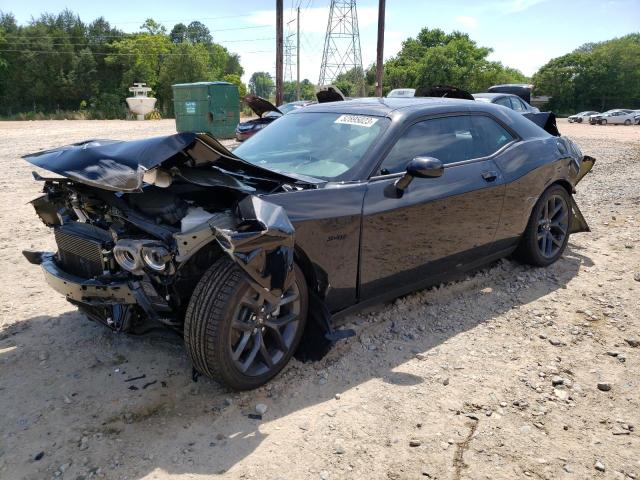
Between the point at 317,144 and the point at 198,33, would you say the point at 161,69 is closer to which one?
the point at 198,33

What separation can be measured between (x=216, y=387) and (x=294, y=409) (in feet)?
1.64

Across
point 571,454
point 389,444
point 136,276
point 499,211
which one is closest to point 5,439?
point 136,276

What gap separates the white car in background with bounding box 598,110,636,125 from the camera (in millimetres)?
42753

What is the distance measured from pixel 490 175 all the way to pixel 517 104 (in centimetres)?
1061

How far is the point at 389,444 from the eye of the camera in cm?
252

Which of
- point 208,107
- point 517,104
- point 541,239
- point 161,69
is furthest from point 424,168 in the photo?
point 161,69

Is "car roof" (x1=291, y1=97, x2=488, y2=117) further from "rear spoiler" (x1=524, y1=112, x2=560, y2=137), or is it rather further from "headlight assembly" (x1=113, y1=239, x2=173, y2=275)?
"rear spoiler" (x1=524, y1=112, x2=560, y2=137)

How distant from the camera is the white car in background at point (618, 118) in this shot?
140 ft

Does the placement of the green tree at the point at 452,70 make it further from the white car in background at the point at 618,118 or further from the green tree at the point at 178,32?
the green tree at the point at 178,32

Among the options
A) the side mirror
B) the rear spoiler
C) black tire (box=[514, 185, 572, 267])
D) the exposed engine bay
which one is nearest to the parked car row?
the rear spoiler

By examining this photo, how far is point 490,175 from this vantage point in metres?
4.02

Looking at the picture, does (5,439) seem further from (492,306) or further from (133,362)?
(492,306)

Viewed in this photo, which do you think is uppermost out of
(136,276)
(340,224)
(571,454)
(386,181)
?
(386,181)

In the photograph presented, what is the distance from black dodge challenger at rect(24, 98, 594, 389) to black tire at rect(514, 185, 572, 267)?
24.1 inches
